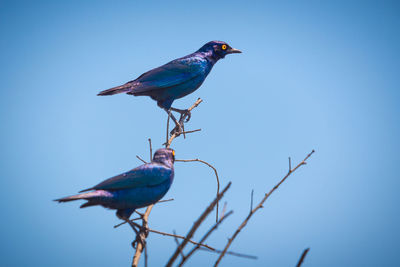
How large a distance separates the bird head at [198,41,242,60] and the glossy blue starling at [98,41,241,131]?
0.70 ft

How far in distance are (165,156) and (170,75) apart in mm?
1723

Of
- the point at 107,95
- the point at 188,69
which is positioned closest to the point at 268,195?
the point at 107,95

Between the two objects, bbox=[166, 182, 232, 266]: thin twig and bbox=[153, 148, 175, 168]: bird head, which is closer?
bbox=[166, 182, 232, 266]: thin twig

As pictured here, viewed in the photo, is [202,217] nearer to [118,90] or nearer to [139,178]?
[139,178]

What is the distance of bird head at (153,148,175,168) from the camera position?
4262 mm

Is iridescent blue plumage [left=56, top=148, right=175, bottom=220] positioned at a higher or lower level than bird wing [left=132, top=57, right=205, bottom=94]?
lower

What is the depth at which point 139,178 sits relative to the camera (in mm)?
3760

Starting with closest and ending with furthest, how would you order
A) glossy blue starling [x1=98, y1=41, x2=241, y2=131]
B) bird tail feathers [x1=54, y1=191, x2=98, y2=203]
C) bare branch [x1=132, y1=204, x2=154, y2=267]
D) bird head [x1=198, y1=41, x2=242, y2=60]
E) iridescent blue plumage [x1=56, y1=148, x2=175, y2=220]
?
bird tail feathers [x1=54, y1=191, x2=98, y2=203], bare branch [x1=132, y1=204, x2=154, y2=267], iridescent blue plumage [x1=56, y1=148, x2=175, y2=220], glossy blue starling [x1=98, y1=41, x2=241, y2=131], bird head [x1=198, y1=41, x2=242, y2=60]

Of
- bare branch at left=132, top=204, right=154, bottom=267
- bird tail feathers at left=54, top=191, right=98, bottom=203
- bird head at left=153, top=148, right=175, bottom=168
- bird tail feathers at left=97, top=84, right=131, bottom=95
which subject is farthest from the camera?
bird tail feathers at left=97, top=84, right=131, bottom=95

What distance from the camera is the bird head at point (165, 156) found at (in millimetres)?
4262

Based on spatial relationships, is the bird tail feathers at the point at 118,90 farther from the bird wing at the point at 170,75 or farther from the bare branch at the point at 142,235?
the bare branch at the point at 142,235

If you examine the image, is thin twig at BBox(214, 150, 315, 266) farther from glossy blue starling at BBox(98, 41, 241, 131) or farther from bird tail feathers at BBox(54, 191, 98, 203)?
glossy blue starling at BBox(98, 41, 241, 131)

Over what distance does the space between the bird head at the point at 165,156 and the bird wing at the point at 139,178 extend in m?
0.19

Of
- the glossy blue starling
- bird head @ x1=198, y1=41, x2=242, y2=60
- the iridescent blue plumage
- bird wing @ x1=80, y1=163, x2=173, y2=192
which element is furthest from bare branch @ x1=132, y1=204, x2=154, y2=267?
bird head @ x1=198, y1=41, x2=242, y2=60
